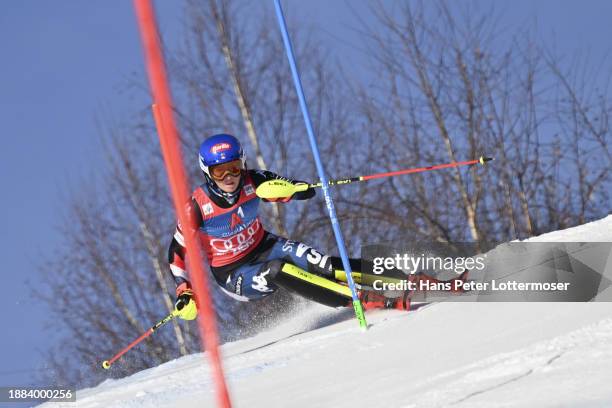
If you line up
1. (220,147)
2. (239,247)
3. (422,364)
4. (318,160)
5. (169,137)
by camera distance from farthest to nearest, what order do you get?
(239,247), (220,147), (318,160), (422,364), (169,137)

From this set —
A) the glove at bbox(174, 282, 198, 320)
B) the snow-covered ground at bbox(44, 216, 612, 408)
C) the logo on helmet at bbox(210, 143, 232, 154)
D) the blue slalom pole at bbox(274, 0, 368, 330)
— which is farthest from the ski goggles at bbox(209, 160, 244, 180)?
the snow-covered ground at bbox(44, 216, 612, 408)

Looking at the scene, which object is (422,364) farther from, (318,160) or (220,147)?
(220,147)

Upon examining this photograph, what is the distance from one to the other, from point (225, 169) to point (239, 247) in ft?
2.17

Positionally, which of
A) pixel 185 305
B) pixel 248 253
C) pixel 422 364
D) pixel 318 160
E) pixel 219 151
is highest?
pixel 219 151

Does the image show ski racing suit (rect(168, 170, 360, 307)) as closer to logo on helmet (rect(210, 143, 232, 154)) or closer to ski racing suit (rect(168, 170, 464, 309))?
ski racing suit (rect(168, 170, 464, 309))

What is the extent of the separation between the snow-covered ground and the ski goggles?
1.18 metres

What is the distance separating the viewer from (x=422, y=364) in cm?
363

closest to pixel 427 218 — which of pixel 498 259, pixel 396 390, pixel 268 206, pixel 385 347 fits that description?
pixel 268 206

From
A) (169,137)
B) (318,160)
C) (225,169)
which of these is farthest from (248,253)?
(169,137)

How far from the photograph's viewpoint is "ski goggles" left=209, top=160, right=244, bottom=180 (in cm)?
559

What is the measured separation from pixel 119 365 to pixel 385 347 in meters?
11.3

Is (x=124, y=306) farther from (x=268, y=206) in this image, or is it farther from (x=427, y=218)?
(x=427, y=218)

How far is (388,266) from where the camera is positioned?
18.4ft

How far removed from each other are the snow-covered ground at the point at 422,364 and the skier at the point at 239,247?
345 millimetres
